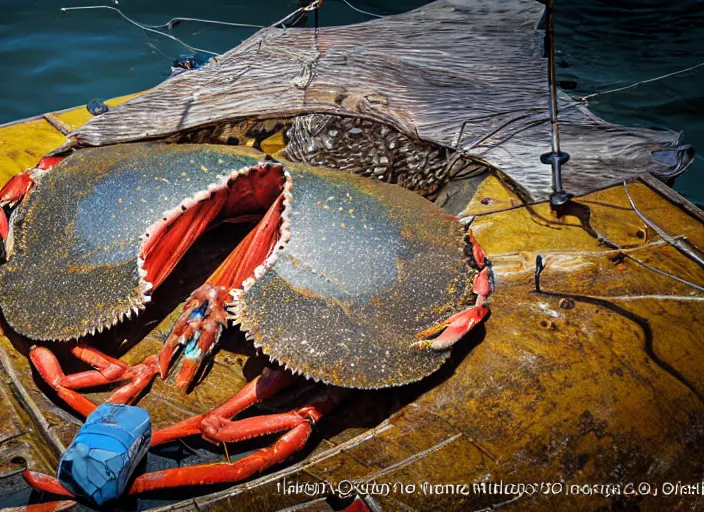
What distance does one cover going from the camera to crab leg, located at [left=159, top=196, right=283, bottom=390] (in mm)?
2480

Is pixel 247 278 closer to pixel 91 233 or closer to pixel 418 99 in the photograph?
pixel 91 233

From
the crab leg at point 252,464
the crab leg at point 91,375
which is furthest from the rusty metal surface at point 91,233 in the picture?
the crab leg at point 252,464

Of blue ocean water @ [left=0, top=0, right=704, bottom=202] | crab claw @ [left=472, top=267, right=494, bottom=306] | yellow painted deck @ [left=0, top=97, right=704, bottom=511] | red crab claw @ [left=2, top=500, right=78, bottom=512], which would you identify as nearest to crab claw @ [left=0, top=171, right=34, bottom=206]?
yellow painted deck @ [left=0, top=97, right=704, bottom=511]

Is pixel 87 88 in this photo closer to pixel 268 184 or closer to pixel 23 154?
pixel 23 154

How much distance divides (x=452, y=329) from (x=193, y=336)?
3.19 ft

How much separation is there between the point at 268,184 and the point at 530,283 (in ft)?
3.79

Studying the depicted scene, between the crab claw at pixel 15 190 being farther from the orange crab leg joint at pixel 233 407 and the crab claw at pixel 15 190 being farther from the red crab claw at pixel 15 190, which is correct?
the orange crab leg joint at pixel 233 407

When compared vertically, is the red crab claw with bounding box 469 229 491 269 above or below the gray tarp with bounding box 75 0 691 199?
below

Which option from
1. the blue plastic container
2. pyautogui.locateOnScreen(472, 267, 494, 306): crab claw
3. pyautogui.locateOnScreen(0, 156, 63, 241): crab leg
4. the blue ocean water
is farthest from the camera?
the blue ocean water

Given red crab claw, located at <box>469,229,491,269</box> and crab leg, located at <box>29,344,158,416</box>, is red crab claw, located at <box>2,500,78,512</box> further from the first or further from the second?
red crab claw, located at <box>469,229,491,269</box>

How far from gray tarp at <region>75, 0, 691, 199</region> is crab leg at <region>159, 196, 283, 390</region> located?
79cm

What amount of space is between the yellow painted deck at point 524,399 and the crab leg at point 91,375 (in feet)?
0.23

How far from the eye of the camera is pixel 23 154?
11.4 feet

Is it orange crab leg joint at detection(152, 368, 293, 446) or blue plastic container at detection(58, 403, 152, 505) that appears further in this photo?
orange crab leg joint at detection(152, 368, 293, 446)
